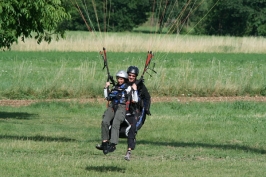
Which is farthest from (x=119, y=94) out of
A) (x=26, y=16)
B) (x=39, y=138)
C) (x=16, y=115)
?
(x=16, y=115)

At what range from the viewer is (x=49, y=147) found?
572 inches

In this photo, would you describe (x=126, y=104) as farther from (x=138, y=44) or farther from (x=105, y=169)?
(x=138, y=44)

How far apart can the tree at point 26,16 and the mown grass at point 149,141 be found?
2.39 m

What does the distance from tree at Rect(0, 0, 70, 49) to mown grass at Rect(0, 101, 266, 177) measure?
7.83 ft

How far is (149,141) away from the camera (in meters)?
16.3

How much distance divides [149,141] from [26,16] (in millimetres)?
4587

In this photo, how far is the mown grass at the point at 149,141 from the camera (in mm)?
Result: 11969

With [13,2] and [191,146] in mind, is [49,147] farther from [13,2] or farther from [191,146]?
[13,2]

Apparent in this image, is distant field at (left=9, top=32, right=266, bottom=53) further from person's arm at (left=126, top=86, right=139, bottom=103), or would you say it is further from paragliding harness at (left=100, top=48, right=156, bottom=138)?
person's arm at (left=126, top=86, right=139, bottom=103)

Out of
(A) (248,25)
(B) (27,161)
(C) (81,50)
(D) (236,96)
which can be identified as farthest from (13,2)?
(A) (248,25)

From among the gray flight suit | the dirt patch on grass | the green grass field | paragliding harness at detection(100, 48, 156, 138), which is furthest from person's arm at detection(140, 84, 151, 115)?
the dirt patch on grass

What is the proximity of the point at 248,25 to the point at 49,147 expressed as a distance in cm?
6966

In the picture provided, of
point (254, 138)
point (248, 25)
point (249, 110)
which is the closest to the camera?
point (254, 138)

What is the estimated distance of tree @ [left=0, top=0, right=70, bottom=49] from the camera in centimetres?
1798
